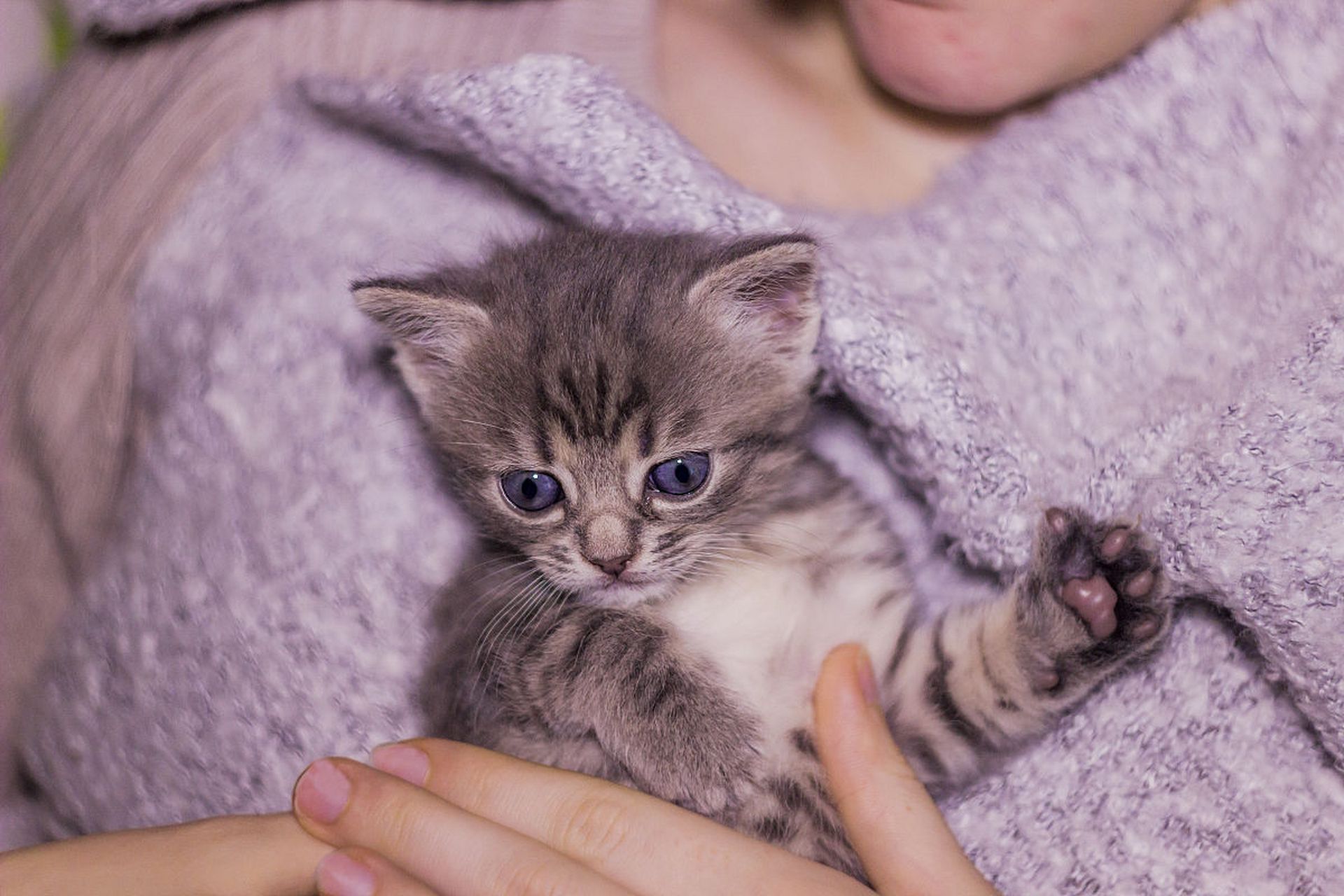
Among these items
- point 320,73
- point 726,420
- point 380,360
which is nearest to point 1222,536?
point 726,420

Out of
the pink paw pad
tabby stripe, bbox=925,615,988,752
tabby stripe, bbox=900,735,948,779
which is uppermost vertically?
the pink paw pad

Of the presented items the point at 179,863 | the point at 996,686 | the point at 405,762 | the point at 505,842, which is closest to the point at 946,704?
the point at 996,686

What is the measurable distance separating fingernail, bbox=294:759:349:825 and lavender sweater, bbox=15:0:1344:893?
0.59ft

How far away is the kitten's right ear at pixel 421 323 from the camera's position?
1.21 meters

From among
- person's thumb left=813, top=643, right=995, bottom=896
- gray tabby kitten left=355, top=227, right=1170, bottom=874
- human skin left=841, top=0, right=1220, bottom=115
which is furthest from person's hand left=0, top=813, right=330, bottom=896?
human skin left=841, top=0, right=1220, bottom=115

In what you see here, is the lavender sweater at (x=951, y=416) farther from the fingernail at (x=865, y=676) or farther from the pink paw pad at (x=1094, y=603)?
the fingernail at (x=865, y=676)

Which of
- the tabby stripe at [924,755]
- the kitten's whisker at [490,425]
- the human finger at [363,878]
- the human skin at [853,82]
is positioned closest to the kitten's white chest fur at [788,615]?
the tabby stripe at [924,755]

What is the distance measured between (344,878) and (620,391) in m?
0.65

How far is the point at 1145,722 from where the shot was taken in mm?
1277

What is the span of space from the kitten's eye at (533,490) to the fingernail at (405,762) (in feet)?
1.10

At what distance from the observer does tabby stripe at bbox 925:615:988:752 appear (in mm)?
A: 1264

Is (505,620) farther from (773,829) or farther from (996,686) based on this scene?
(996,686)

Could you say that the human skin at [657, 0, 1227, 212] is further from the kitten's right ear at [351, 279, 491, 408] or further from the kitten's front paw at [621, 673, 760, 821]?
the kitten's front paw at [621, 673, 760, 821]

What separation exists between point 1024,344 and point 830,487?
34 cm
